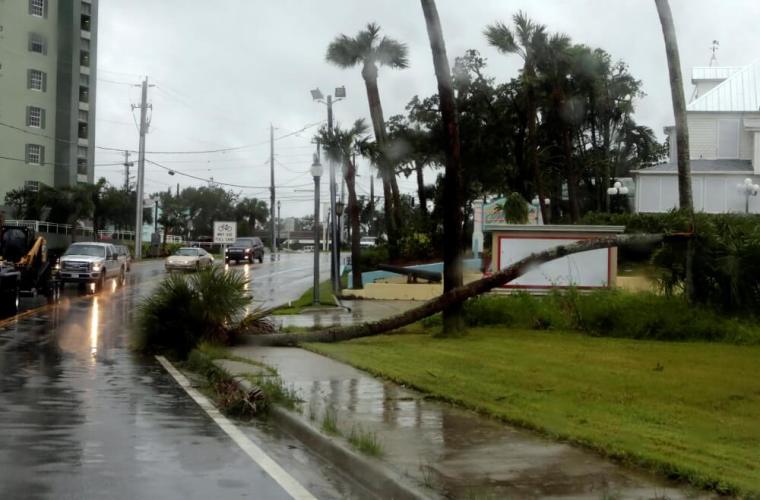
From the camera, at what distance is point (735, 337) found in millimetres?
16750

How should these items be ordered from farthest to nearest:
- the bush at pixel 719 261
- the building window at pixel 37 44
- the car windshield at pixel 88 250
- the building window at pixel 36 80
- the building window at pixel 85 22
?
1. the building window at pixel 85 22
2. the building window at pixel 36 80
3. the building window at pixel 37 44
4. the car windshield at pixel 88 250
5. the bush at pixel 719 261

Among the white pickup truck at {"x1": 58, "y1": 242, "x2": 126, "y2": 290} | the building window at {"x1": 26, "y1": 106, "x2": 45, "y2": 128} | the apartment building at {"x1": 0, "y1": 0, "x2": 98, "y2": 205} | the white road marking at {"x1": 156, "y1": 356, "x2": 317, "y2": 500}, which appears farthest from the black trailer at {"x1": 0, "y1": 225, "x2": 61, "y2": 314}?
the building window at {"x1": 26, "y1": 106, "x2": 45, "y2": 128}

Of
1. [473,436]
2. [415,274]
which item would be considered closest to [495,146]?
[415,274]

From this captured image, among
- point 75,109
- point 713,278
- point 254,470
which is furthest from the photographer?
point 75,109

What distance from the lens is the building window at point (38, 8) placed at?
59.8 m

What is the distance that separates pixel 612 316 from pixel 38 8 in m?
53.1

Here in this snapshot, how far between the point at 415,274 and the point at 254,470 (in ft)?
78.1

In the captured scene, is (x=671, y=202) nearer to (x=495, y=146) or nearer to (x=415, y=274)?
(x=495, y=146)

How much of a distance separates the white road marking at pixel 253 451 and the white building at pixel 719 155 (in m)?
34.0

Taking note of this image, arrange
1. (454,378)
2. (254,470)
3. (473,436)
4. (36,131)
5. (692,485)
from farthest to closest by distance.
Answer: (36,131) < (454,378) < (473,436) < (254,470) < (692,485)

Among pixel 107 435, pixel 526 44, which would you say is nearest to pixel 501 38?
pixel 526 44

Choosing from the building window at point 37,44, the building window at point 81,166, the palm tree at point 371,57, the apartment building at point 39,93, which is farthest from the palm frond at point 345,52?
the building window at point 81,166

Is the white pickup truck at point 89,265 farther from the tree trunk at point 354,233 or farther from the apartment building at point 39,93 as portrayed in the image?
the apartment building at point 39,93

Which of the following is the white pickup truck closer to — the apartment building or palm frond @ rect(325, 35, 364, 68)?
palm frond @ rect(325, 35, 364, 68)
